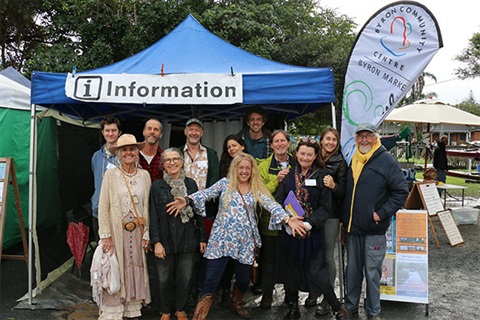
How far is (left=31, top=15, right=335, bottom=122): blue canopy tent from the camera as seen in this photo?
11.6ft

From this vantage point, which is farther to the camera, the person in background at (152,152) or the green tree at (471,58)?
the green tree at (471,58)

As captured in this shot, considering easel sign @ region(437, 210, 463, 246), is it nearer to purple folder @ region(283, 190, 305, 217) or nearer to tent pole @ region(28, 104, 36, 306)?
purple folder @ region(283, 190, 305, 217)

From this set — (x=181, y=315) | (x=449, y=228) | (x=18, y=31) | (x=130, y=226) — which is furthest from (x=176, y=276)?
(x=18, y=31)

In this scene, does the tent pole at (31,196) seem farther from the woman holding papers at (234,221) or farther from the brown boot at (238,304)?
the brown boot at (238,304)

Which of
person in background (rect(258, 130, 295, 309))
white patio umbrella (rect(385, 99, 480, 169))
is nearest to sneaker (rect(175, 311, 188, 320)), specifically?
person in background (rect(258, 130, 295, 309))

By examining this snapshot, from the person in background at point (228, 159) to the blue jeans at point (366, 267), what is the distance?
1.10 meters

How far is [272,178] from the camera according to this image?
→ 3352mm

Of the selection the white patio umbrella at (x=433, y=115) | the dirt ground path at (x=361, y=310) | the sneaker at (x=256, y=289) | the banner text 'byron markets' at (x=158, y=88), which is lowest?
the dirt ground path at (x=361, y=310)

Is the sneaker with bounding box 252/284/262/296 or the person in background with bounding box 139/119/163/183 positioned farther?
the sneaker with bounding box 252/284/262/296

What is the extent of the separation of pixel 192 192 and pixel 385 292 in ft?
6.95

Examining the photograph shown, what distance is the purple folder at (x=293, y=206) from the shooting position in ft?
10.0

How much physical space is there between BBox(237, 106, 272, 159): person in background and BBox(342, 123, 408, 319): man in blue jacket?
96 centimetres

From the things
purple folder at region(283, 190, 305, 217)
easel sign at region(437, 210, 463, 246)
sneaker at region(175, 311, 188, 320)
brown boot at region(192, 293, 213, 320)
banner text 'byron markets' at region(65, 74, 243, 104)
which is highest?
banner text 'byron markets' at region(65, 74, 243, 104)

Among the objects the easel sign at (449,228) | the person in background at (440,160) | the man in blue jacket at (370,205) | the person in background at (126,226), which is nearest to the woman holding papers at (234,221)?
the person in background at (126,226)
